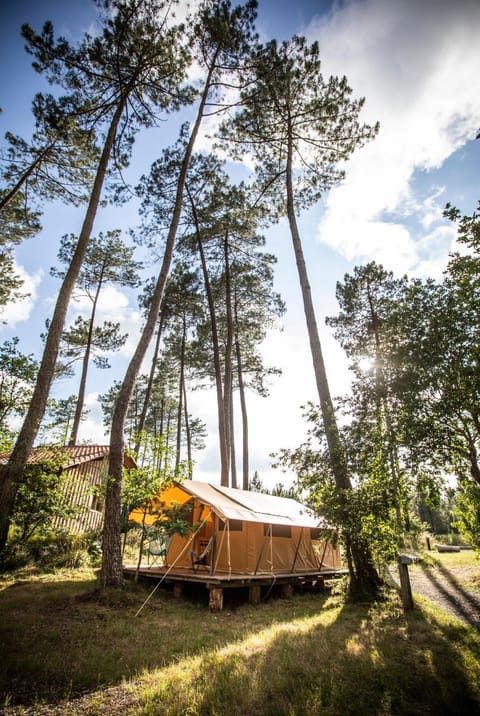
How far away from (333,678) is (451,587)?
23.5ft

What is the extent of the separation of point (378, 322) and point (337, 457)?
331 inches

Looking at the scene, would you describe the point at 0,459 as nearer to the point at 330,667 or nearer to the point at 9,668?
the point at 9,668

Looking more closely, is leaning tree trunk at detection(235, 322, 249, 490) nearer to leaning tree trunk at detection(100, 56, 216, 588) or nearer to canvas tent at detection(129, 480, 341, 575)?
canvas tent at detection(129, 480, 341, 575)

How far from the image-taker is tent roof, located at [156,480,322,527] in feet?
23.0

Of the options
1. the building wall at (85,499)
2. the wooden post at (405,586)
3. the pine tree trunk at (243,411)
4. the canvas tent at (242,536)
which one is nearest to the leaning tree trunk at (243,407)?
the pine tree trunk at (243,411)

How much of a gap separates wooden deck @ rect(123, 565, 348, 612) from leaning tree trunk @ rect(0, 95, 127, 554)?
3281 millimetres

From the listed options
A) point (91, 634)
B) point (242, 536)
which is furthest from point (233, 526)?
point (91, 634)

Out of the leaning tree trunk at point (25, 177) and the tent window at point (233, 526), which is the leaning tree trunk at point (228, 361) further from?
the leaning tree trunk at point (25, 177)

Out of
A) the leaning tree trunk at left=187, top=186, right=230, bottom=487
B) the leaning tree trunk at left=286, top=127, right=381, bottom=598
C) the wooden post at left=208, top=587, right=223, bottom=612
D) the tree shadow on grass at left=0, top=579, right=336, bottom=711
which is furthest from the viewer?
the leaning tree trunk at left=187, top=186, right=230, bottom=487

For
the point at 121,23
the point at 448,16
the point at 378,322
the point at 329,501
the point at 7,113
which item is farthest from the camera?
the point at 378,322

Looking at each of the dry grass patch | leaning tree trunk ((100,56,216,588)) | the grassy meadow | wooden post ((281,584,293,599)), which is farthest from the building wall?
wooden post ((281,584,293,599))

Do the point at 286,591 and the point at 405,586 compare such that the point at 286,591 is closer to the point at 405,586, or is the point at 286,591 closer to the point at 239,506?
the point at 239,506

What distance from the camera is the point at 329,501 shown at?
6.14m

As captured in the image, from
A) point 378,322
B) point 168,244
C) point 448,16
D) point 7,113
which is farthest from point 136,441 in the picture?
point 378,322
